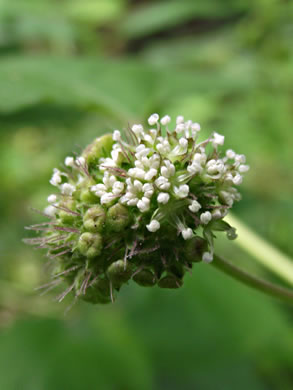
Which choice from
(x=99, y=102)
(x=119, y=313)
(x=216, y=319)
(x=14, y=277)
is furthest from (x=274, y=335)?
(x=14, y=277)

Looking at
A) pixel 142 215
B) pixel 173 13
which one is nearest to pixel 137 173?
pixel 142 215

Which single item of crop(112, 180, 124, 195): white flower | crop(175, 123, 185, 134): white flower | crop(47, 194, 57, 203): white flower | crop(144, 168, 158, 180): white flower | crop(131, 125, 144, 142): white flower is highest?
crop(131, 125, 144, 142): white flower

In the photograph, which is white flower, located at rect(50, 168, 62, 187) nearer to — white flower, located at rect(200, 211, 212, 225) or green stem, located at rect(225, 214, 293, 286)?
white flower, located at rect(200, 211, 212, 225)

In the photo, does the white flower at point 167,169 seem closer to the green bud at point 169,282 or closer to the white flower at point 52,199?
the green bud at point 169,282

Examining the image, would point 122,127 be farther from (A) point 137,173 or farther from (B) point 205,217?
(B) point 205,217

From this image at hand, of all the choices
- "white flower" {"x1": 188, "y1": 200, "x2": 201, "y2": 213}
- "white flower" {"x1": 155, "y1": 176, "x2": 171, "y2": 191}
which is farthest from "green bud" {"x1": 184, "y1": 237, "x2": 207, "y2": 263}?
"white flower" {"x1": 155, "y1": 176, "x2": 171, "y2": 191}

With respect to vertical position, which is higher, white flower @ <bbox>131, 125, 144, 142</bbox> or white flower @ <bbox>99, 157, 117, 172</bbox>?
white flower @ <bbox>131, 125, 144, 142</bbox>
